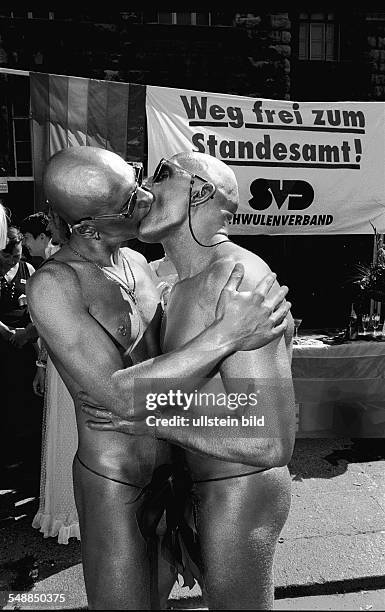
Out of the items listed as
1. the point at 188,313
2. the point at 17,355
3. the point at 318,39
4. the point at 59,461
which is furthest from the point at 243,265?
the point at 318,39

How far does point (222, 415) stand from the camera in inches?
60.8

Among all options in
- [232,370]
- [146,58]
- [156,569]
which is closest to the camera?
[232,370]

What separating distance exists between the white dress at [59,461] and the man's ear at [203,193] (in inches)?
73.7

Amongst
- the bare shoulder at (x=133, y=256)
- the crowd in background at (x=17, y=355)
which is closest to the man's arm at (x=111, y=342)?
the bare shoulder at (x=133, y=256)

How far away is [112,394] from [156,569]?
0.64m

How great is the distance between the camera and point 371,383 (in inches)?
183

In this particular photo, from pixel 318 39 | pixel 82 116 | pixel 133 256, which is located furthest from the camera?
pixel 318 39

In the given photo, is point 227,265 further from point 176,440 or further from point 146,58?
point 146,58

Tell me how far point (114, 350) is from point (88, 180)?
480 mm

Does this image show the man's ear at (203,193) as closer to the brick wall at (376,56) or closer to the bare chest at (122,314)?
the bare chest at (122,314)

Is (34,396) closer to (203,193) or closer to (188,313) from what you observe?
(188,313)

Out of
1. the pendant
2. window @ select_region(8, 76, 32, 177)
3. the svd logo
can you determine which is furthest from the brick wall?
the pendant

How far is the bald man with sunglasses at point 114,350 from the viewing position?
1.45m

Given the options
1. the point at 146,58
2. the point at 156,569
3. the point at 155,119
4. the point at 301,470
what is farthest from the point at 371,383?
the point at 146,58
